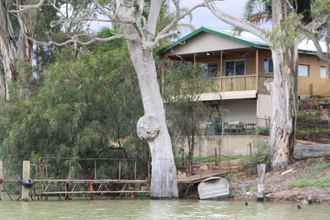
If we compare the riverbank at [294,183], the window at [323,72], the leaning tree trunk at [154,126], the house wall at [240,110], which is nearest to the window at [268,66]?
the house wall at [240,110]

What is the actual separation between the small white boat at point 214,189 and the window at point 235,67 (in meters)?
16.6

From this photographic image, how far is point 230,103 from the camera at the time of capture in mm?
43719

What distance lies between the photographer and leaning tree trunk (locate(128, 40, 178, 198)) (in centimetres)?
2906

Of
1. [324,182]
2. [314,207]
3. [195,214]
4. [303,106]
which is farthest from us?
[303,106]

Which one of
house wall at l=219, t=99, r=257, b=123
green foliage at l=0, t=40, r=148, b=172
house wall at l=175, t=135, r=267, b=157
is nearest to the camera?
green foliage at l=0, t=40, r=148, b=172

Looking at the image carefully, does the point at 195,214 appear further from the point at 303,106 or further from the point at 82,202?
the point at 303,106

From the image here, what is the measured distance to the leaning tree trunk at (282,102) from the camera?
3162cm

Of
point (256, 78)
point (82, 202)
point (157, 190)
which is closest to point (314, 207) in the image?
point (157, 190)

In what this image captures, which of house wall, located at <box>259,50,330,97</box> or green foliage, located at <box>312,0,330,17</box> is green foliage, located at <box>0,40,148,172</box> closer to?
green foliage, located at <box>312,0,330,17</box>

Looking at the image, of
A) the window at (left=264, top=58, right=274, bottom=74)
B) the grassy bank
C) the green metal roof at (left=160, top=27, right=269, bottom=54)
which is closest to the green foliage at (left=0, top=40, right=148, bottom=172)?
the grassy bank

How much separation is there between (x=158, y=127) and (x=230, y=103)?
1512 centimetres

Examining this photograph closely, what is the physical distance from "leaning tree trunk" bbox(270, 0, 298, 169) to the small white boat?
3.60 m

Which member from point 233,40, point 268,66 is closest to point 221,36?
point 233,40

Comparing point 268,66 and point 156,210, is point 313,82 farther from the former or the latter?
point 156,210
